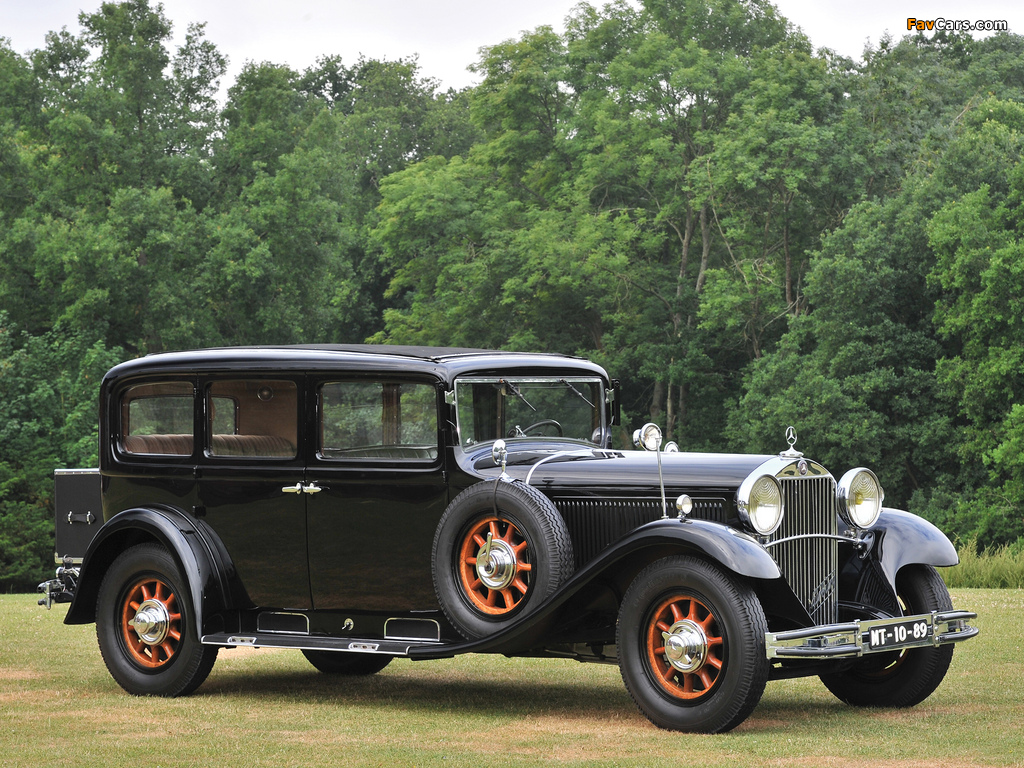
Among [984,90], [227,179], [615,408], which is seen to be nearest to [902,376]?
[984,90]

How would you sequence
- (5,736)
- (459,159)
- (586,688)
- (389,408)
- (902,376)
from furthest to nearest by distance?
(459,159), (902,376), (586,688), (389,408), (5,736)

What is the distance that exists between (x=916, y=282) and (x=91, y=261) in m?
21.7

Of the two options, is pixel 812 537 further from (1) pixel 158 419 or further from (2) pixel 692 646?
(1) pixel 158 419

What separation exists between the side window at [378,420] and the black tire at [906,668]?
9.26 ft

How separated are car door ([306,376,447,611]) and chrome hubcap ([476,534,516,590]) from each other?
20.4 inches

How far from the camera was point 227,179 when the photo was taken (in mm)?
43500

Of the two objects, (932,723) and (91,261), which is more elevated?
(91,261)

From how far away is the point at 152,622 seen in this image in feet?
28.9

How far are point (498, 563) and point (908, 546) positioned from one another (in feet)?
7.76

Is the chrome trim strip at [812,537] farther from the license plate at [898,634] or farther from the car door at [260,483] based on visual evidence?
the car door at [260,483]

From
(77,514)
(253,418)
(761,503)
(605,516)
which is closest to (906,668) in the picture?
(761,503)

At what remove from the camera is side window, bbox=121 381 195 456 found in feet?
30.3

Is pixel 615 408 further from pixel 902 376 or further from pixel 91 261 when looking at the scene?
pixel 91 261

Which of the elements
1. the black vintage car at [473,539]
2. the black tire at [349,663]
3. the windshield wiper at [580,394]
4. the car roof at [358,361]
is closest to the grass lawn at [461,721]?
the black tire at [349,663]
